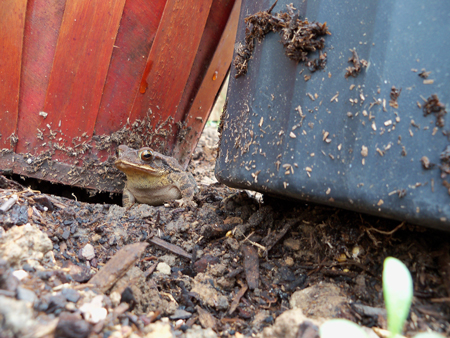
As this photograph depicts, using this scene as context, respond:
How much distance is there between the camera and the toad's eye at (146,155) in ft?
10.3

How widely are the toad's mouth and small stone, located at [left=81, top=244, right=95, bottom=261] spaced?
117 centimetres

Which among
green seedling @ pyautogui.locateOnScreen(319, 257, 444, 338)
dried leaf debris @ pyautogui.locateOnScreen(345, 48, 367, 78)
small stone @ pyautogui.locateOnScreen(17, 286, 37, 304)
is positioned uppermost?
dried leaf debris @ pyautogui.locateOnScreen(345, 48, 367, 78)

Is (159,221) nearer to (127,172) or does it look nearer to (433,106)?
(127,172)

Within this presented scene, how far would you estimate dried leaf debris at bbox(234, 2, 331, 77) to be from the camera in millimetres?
1570

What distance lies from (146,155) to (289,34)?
196 centimetres

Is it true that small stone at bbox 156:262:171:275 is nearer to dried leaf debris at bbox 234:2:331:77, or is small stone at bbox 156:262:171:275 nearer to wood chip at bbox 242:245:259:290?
wood chip at bbox 242:245:259:290

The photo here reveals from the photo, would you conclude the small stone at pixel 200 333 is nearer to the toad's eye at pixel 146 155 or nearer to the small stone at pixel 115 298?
the small stone at pixel 115 298

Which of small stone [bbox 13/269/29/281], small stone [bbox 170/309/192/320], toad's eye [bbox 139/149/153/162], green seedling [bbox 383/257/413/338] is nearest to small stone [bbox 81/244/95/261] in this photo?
small stone [bbox 13/269/29/281]

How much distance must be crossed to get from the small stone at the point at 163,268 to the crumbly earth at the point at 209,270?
Answer: 0.04 feet

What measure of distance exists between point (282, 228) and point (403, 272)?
3.08 feet

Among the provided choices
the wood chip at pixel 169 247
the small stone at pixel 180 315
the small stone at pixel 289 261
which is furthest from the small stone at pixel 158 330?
the small stone at pixel 289 261

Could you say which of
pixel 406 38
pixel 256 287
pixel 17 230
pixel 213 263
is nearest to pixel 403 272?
pixel 256 287

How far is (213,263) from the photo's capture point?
1.95m

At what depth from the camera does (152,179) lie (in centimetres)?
360
